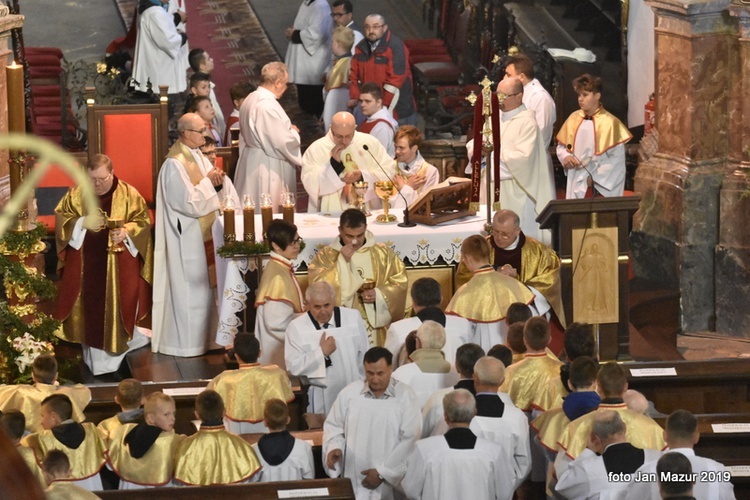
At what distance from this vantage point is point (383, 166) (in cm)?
922

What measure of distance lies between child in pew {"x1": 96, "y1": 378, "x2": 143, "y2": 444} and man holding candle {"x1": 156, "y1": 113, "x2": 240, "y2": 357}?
268cm

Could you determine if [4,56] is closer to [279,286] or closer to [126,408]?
[279,286]

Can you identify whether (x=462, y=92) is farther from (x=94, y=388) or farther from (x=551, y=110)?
(x=94, y=388)

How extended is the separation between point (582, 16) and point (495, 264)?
802 centimetres

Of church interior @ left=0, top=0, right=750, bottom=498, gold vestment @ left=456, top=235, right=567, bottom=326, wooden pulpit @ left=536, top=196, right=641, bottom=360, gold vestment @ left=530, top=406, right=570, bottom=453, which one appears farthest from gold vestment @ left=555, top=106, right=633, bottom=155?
gold vestment @ left=530, top=406, right=570, bottom=453

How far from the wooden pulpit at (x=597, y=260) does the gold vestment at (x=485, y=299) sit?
2.19 feet

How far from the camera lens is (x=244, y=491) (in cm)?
521

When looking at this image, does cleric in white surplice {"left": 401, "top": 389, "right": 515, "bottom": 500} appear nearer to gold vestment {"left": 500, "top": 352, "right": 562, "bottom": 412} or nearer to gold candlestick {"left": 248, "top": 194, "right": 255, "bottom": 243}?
gold vestment {"left": 500, "top": 352, "right": 562, "bottom": 412}

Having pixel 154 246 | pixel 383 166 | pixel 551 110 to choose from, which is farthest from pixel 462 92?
pixel 154 246

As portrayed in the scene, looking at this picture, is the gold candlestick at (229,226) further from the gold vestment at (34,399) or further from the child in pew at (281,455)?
the child in pew at (281,455)

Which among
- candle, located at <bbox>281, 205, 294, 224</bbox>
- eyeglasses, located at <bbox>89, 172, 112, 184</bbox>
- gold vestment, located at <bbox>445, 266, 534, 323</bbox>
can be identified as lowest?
gold vestment, located at <bbox>445, 266, 534, 323</bbox>

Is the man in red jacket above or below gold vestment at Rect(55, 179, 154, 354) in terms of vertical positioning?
above

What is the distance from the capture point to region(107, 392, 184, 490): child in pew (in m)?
5.61

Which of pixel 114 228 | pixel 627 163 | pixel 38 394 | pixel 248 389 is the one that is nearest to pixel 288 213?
pixel 114 228
